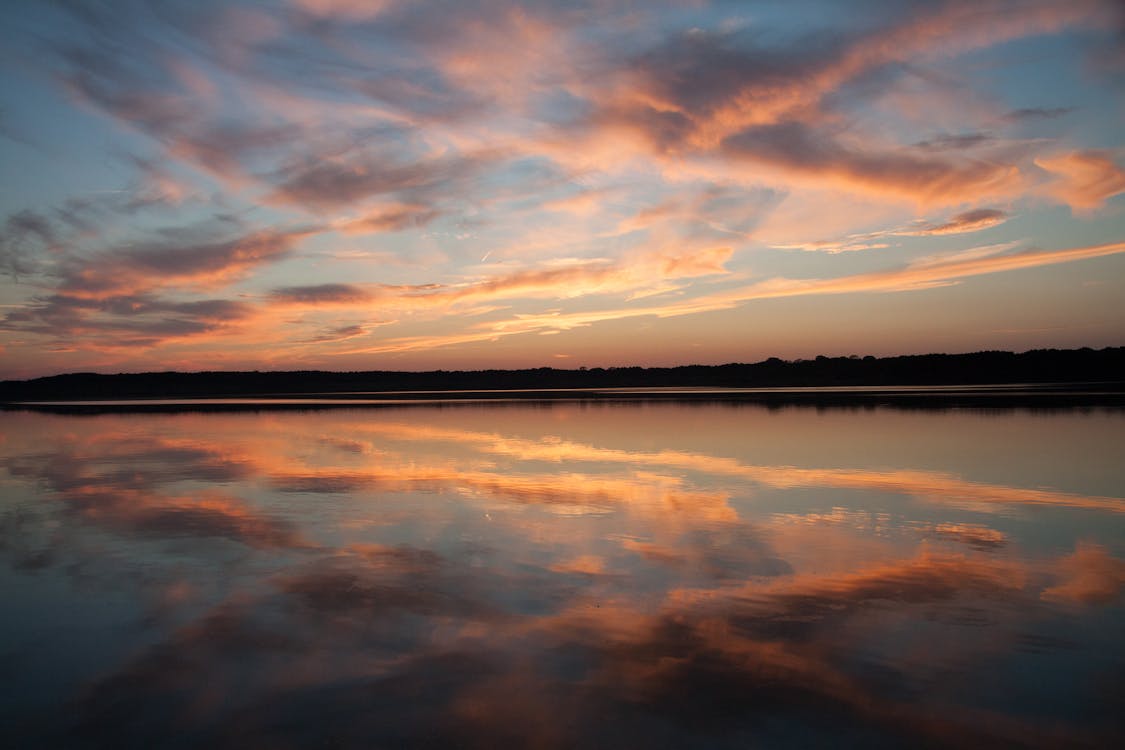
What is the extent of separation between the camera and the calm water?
16.4 ft

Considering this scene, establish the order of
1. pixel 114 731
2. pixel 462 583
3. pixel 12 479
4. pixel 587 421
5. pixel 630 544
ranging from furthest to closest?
1. pixel 587 421
2. pixel 12 479
3. pixel 630 544
4. pixel 462 583
5. pixel 114 731

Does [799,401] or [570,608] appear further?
[799,401]

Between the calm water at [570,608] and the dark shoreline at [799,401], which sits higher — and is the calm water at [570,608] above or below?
below

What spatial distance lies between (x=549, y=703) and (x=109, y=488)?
12.7 m

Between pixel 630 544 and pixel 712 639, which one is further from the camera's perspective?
pixel 630 544

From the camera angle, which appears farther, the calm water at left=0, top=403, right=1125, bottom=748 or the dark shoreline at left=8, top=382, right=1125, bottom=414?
the dark shoreline at left=8, top=382, right=1125, bottom=414

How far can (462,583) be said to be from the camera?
8.01 m

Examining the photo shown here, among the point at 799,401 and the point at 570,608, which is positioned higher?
the point at 799,401

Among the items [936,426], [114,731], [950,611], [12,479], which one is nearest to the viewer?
[114,731]

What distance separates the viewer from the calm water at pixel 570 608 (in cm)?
501

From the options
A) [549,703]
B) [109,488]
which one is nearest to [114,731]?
[549,703]

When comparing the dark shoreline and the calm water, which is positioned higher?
the dark shoreline

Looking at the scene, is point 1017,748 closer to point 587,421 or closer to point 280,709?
point 280,709

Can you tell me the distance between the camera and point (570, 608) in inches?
282
